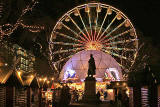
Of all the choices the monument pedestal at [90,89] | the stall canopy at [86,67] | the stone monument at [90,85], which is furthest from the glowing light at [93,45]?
the monument pedestal at [90,89]

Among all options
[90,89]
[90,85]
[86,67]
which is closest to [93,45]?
[86,67]

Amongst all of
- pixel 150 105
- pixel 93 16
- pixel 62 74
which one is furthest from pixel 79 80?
pixel 150 105

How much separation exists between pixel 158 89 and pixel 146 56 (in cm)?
2919

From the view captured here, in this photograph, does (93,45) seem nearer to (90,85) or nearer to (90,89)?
(90,85)

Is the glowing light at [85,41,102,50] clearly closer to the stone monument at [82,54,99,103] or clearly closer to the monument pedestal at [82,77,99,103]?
the stone monument at [82,54,99,103]

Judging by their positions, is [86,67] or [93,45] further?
[86,67]

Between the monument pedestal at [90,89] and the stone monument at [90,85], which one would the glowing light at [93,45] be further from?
the monument pedestal at [90,89]

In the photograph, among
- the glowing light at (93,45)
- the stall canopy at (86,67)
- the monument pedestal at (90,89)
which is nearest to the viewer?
the monument pedestal at (90,89)

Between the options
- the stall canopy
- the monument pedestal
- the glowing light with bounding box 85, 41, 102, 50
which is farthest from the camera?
the stall canopy

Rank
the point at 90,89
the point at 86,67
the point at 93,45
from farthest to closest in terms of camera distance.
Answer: the point at 86,67
the point at 93,45
the point at 90,89

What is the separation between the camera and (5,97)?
51.1ft

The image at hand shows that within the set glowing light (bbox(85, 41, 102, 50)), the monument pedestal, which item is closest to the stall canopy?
glowing light (bbox(85, 41, 102, 50))

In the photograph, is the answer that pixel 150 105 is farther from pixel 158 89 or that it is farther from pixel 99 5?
pixel 99 5

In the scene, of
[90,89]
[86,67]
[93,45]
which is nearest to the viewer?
[90,89]
